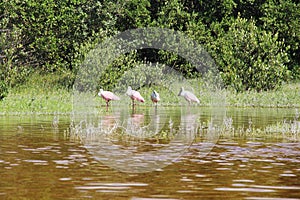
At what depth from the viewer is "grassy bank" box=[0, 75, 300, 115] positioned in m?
24.4

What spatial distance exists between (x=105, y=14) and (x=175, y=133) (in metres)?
19.2

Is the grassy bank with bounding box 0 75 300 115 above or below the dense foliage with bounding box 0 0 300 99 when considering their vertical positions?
below

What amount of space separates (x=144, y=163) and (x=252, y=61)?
22344mm

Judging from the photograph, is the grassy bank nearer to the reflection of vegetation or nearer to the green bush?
the green bush

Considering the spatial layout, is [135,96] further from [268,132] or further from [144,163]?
[144,163]

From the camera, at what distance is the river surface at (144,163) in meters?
9.80

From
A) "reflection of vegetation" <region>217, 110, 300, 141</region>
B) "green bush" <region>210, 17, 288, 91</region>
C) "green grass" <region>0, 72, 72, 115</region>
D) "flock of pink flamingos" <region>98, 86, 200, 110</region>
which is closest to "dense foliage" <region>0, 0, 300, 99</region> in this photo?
"green bush" <region>210, 17, 288, 91</region>

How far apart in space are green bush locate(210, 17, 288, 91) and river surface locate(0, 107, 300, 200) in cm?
1397

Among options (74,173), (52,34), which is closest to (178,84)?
(52,34)

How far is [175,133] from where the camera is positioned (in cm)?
1747

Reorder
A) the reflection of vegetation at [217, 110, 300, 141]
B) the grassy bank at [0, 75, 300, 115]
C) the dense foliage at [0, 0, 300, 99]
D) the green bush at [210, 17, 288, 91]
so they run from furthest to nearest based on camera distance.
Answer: the green bush at [210, 17, 288, 91] → the dense foliage at [0, 0, 300, 99] → the grassy bank at [0, 75, 300, 115] → the reflection of vegetation at [217, 110, 300, 141]

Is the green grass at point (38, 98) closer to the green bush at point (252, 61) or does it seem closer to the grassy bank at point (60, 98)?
the grassy bank at point (60, 98)

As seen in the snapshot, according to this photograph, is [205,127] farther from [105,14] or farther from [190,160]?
[105,14]

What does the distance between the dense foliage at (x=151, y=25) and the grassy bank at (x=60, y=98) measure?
706 millimetres
